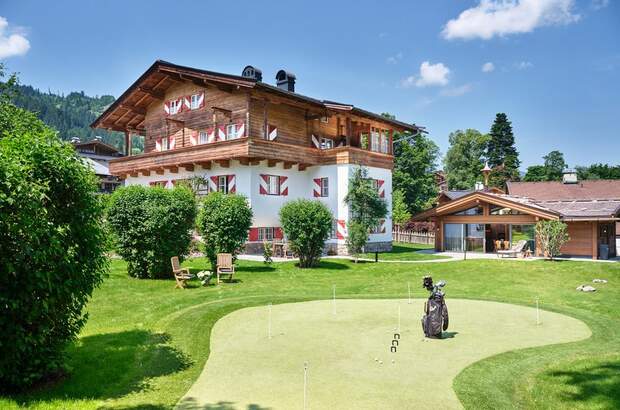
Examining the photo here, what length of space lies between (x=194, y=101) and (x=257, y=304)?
→ 71.6 ft

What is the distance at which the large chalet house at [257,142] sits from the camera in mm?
26906

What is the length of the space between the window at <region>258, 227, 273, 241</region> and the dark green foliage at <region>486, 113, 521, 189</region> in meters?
51.0

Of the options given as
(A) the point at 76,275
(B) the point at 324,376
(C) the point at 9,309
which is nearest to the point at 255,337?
(B) the point at 324,376

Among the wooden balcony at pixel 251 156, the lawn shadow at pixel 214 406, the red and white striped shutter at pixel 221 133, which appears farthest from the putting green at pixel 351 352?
the red and white striped shutter at pixel 221 133

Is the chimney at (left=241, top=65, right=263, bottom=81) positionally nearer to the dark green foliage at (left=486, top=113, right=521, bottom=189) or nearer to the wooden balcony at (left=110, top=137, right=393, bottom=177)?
the wooden balcony at (left=110, top=137, right=393, bottom=177)

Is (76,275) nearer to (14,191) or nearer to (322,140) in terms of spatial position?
(14,191)

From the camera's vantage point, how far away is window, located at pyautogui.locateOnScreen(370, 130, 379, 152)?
33312mm

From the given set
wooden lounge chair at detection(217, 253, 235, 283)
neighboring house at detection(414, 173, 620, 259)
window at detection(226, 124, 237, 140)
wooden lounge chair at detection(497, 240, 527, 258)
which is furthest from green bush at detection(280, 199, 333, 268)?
wooden lounge chair at detection(497, 240, 527, 258)

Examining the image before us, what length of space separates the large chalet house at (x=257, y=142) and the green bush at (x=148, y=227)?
877 centimetres

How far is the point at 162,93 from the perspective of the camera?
109 feet

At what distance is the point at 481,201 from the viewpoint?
89.8 feet

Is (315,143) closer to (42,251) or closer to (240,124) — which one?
(240,124)

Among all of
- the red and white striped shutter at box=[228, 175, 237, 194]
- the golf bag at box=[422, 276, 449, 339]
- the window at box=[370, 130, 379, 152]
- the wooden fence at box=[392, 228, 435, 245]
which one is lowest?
the golf bag at box=[422, 276, 449, 339]

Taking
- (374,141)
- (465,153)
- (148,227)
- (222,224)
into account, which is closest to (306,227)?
(222,224)
